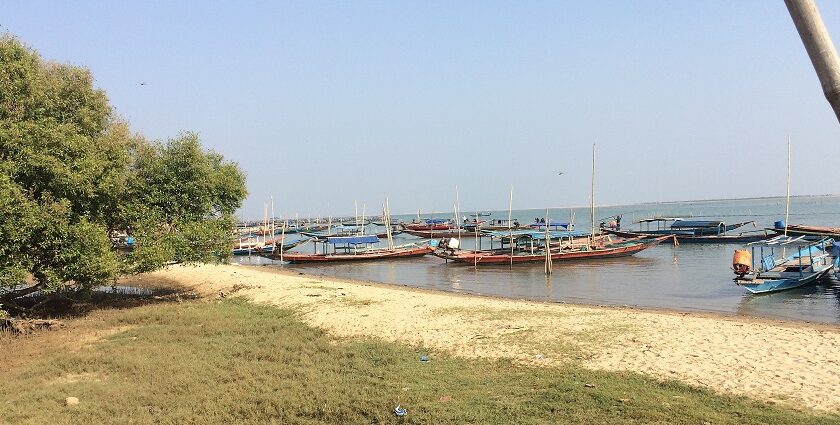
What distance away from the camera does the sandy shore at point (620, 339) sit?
7918 millimetres

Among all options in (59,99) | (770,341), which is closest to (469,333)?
(770,341)

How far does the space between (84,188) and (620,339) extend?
12.2 m

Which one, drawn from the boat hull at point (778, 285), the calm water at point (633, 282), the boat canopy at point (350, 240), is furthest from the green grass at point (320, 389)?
the boat canopy at point (350, 240)

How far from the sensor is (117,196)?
14391 millimetres

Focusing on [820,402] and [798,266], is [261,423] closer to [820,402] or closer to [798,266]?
[820,402]

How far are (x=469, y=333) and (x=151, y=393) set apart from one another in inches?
249

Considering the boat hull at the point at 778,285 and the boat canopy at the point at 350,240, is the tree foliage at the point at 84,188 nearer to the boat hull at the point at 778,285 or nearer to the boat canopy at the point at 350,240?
the boat hull at the point at 778,285

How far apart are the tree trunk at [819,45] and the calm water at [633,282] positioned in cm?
1713

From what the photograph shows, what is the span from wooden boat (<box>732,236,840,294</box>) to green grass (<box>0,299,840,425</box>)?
14.5 m

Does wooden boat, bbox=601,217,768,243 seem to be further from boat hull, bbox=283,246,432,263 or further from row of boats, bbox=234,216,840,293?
boat hull, bbox=283,246,432,263

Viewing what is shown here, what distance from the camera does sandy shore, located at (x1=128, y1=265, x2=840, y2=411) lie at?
792 cm

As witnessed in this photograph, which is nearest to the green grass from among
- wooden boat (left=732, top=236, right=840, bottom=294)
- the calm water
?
the calm water

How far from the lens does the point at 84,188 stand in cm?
1240

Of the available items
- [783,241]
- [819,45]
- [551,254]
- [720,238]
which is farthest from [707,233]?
[819,45]
